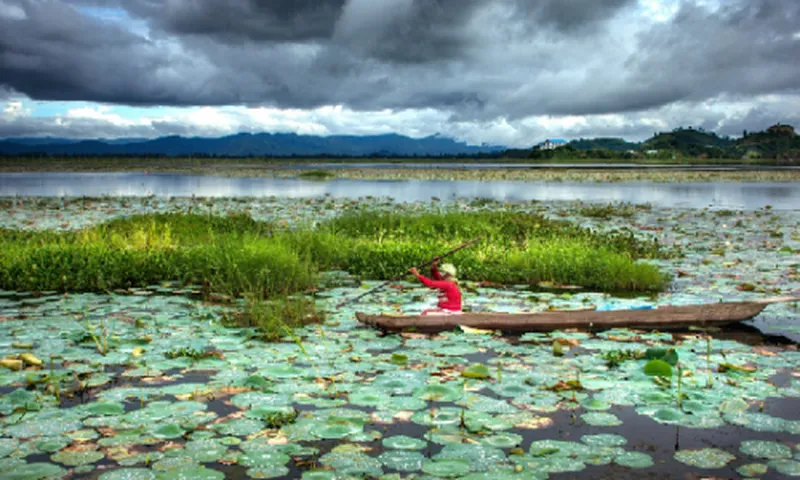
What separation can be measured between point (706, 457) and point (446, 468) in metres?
1.94

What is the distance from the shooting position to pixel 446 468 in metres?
4.46

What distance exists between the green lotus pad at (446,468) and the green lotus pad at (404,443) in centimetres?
26

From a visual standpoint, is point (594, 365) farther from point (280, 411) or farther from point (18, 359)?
point (18, 359)

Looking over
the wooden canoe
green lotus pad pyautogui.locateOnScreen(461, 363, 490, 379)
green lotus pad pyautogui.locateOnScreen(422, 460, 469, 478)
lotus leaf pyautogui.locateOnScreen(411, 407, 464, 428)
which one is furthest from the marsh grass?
green lotus pad pyautogui.locateOnScreen(422, 460, 469, 478)

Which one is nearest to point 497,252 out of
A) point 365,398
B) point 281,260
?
point 281,260

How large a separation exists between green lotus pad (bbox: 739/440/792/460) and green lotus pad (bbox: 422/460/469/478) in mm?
2175

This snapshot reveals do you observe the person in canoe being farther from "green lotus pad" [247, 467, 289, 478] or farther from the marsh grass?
"green lotus pad" [247, 467, 289, 478]

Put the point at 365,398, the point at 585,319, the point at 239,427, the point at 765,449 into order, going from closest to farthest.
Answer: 1. the point at 765,449
2. the point at 239,427
3. the point at 365,398
4. the point at 585,319

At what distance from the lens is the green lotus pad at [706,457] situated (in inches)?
183

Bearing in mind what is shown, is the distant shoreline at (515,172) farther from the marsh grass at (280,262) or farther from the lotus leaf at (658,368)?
the lotus leaf at (658,368)

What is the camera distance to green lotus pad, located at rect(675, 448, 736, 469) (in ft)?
15.3

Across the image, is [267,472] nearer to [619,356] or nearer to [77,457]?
[77,457]

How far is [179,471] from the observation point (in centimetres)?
441

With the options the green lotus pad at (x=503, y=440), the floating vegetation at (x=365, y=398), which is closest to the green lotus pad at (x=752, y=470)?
the floating vegetation at (x=365, y=398)
